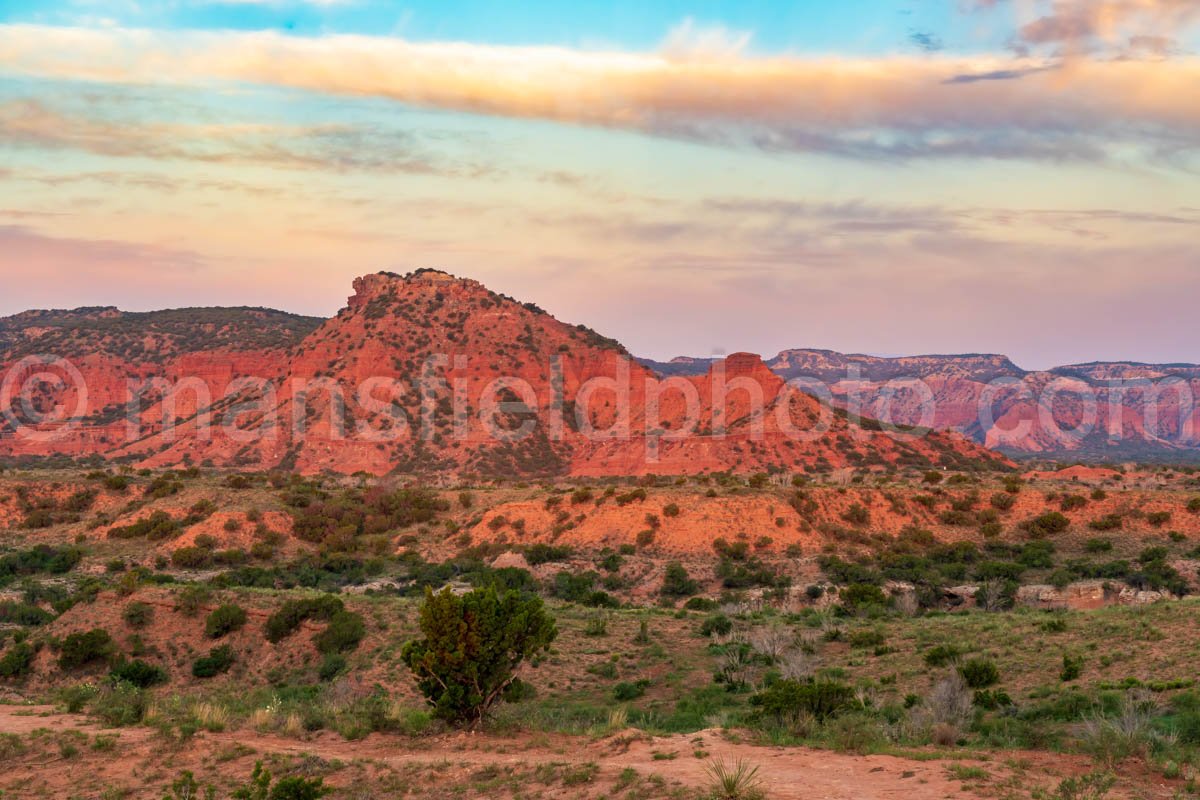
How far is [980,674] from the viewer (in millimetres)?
20562

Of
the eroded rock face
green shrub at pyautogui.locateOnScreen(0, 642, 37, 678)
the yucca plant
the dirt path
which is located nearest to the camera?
the yucca plant

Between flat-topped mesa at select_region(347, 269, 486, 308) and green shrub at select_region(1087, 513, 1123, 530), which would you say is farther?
flat-topped mesa at select_region(347, 269, 486, 308)

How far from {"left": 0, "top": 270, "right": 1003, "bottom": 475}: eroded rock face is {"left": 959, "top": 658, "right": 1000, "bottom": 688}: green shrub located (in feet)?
211

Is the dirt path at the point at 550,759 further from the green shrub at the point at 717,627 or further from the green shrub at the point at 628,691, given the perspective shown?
the green shrub at the point at 717,627

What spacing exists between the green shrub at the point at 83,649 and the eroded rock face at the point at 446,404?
64327mm

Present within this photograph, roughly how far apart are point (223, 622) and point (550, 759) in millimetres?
18436

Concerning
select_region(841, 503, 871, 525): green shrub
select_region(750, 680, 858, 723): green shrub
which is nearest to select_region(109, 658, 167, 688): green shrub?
select_region(750, 680, 858, 723): green shrub

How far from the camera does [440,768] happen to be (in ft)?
47.9

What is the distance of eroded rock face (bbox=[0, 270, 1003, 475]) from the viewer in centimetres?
9369

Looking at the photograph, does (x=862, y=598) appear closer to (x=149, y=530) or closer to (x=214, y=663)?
(x=214, y=663)

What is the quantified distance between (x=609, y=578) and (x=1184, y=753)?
33681mm

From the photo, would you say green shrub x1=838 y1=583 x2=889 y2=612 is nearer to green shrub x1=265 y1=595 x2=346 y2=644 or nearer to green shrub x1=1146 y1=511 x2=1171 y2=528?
green shrub x1=265 y1=595 x2=346 y2=644

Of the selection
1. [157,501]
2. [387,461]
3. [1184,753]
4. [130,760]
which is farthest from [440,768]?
[387,461]

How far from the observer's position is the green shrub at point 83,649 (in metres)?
27.2
